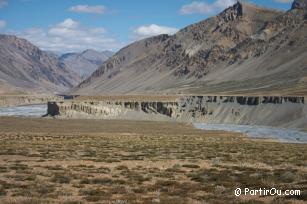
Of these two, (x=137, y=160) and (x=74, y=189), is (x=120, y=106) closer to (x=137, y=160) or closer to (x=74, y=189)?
(x=137, y=160)

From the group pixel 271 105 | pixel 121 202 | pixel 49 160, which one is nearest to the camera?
pixel 121 202

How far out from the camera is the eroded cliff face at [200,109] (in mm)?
109188

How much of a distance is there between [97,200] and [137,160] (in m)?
15.7

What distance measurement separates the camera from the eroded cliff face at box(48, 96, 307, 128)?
109m

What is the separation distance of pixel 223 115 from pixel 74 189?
102360 millimetres

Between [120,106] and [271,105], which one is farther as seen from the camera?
[120,106]

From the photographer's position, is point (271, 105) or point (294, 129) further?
point (271, 105)

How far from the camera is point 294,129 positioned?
94938mm

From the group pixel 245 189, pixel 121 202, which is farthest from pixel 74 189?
pixel 245 189

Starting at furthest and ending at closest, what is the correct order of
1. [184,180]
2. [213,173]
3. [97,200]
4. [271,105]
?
[271,105]
[213,173]
[184,180]
[97,200]

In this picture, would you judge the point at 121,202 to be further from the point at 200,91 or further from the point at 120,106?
the point at 200,91

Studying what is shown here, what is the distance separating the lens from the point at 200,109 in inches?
5064

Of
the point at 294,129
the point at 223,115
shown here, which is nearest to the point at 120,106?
the point at 223,115

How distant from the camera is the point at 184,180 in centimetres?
2325
